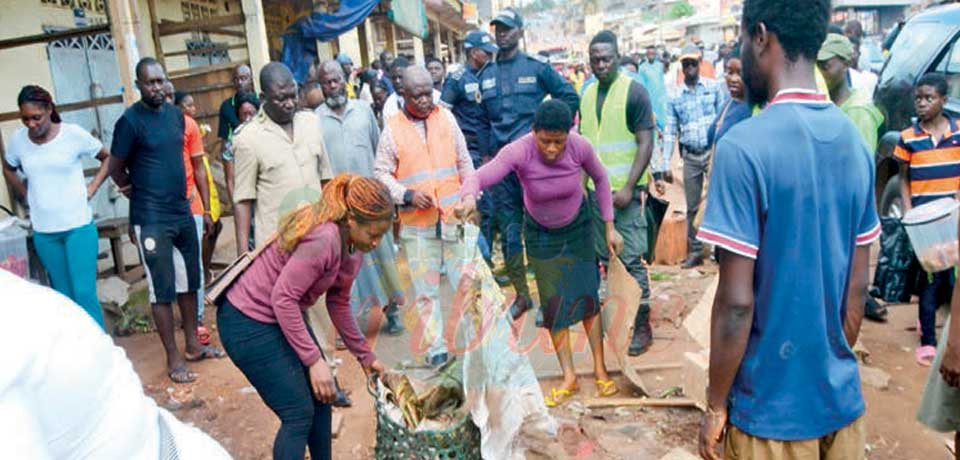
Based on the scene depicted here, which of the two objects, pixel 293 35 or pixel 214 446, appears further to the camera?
pixel 293 35

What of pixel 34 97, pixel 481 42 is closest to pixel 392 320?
pixel 481 42

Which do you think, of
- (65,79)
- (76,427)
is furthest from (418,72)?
(65,79)

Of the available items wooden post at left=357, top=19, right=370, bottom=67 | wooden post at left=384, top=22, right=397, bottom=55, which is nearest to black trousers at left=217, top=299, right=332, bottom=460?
wooden post at left=357, top=19, right=370, bottom=67

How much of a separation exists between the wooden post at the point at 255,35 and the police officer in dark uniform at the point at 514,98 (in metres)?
2.67

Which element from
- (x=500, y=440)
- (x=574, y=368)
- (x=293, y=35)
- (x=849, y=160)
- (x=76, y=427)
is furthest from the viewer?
(x=293, y=35)

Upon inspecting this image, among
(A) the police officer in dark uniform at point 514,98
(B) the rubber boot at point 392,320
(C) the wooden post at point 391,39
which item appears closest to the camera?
(B) the rubber boot at point 392,320

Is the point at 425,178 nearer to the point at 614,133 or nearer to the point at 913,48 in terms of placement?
the point at 614,133

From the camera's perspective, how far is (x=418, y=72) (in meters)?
4.20

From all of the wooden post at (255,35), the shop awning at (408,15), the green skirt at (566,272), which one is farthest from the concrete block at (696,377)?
the shop awning at (408,15)

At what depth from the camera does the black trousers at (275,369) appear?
2631 millimetres

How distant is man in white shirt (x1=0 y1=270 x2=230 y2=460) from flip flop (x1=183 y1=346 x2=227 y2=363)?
A: 3.58 m

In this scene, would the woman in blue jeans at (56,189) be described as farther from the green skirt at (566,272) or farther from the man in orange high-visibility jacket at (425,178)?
the green skirt at (566,272)

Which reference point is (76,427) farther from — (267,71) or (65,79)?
(65,79)

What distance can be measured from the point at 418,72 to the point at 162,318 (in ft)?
7.29
